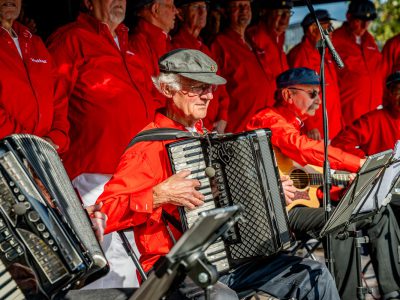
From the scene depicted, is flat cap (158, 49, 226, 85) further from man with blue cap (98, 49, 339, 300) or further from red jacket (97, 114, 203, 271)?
red jacket (97, 114, 203, 271)

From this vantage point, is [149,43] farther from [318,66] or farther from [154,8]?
[318,66]

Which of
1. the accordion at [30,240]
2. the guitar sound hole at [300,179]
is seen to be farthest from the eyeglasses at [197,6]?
the accordion at [30,240]

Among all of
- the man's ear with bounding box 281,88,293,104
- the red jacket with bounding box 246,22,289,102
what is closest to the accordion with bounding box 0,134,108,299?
the man's ear with bounding box 281,88,293,104

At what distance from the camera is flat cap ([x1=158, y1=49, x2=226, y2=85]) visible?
386 cm

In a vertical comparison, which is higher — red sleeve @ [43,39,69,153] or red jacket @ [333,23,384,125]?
red sleeve @ [43,39,69,153]

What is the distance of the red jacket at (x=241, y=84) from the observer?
663 cm

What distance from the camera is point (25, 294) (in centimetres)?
276

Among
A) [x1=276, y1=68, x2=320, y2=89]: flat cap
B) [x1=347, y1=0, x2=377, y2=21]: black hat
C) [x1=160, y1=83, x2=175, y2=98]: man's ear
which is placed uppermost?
[x1=160, y1=83, x2=175, y2=98]: man's ear

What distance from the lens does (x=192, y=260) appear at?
2674 mm

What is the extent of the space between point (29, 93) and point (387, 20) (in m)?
11.8

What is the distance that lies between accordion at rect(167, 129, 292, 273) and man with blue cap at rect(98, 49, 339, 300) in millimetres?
86

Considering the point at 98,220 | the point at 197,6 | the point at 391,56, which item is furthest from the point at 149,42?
the point at 391,56

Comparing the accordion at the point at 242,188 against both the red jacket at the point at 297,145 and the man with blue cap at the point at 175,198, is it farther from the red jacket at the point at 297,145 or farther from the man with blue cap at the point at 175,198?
the red jacket at the point at 297,145

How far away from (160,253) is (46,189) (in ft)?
3.32
